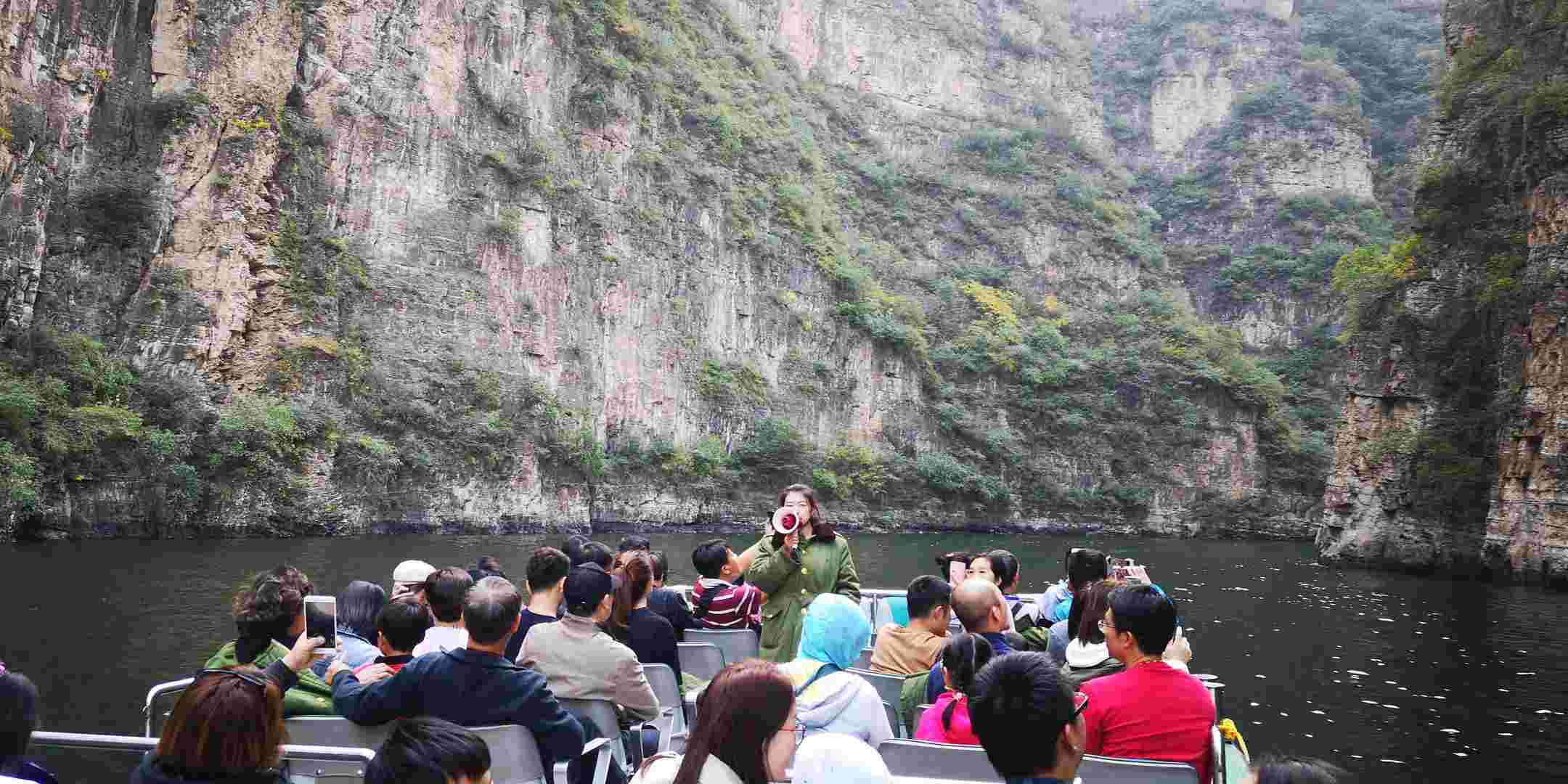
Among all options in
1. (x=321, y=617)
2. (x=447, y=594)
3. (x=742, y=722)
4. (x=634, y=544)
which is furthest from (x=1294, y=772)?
(x=634, y=544)

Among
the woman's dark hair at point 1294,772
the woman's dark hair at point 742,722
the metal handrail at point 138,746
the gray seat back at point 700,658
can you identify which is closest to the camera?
the woman's dark hair at point 1294,772

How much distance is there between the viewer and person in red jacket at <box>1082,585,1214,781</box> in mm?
3697

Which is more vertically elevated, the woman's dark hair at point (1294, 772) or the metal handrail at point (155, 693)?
the woman's dark hair at point (1294, 772)

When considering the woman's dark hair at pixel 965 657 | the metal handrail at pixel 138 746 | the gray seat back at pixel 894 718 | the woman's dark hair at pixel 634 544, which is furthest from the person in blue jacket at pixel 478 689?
the woman's dark hair at pixel 634 544

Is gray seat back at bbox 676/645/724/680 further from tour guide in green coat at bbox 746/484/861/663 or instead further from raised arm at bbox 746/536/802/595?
raised arm at bbox 746/536/802/595

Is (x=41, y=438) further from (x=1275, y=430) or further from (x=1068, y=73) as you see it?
(x=1068, y=73)

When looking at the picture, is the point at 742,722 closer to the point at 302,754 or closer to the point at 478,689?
the point at 478,689

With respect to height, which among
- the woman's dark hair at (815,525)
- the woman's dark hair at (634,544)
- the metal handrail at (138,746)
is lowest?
the metal handrail at (138,746)

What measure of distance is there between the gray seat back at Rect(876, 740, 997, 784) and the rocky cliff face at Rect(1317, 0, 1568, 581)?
28009 millimetres

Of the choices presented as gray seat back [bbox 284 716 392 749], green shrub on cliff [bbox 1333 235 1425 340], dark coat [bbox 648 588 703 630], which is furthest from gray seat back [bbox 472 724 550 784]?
green shrub on cliff [bbox 1333 235 1425 340]

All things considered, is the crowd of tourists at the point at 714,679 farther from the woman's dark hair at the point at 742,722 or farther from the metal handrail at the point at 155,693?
the metal handrail at the point at 155,693

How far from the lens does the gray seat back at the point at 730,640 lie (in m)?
6.19

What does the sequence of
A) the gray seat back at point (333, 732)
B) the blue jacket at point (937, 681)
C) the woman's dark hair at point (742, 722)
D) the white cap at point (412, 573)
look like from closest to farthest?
1. the woman's dark hair at point (742, 722)
2. the gray seat back at point (333, 732)
3. the blue jacket at point (937, 681)
4. the white cap at point (412, 573)

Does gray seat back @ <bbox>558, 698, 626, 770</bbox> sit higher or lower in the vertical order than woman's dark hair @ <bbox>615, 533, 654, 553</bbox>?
lower
